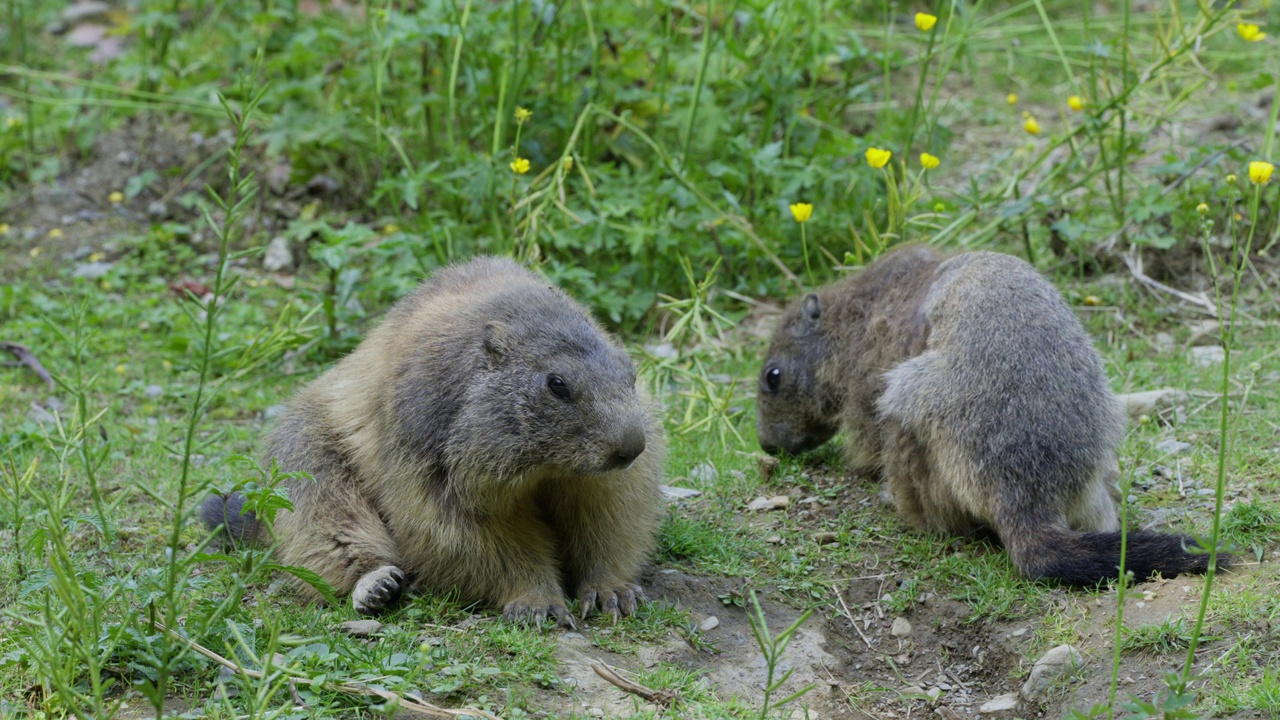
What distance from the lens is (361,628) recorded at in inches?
178

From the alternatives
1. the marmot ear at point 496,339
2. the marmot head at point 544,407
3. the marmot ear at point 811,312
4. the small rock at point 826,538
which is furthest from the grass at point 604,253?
the marmot ear at point 496,339

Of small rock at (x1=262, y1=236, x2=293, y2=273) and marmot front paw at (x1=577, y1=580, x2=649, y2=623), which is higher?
small rock at (x1=262, y1=236, x2=293, y2=273)

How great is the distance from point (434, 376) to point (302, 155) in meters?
5.12

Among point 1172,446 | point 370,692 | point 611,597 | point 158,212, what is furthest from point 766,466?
point 158,212

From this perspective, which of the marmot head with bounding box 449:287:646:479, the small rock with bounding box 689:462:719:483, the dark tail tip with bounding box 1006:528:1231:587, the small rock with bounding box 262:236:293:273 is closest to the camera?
the marmot head with bounding box 449:287:646:479

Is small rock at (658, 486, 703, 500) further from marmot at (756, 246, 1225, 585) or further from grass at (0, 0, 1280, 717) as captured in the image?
marmot at (756, 246, 1225, 585)

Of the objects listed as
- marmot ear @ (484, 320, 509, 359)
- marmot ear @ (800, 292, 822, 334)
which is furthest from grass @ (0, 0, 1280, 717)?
marmot ear @ (484, 320, 509, 359)

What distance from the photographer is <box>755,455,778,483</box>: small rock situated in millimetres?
6379

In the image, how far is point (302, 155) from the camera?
9312 mm

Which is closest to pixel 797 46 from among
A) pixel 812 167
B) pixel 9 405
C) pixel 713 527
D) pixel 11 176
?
pixel 812 167

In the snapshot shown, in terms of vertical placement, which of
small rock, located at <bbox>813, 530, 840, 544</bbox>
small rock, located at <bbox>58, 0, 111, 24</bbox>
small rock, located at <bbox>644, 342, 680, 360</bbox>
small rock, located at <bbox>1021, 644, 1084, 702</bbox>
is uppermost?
small rock, located at <bbox>58, 0, 111, 24</bbox>

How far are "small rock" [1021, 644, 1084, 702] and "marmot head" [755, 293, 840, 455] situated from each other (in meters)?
2.17

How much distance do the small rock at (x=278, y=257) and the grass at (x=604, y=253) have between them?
14 centimetres

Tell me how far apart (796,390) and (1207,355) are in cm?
248
